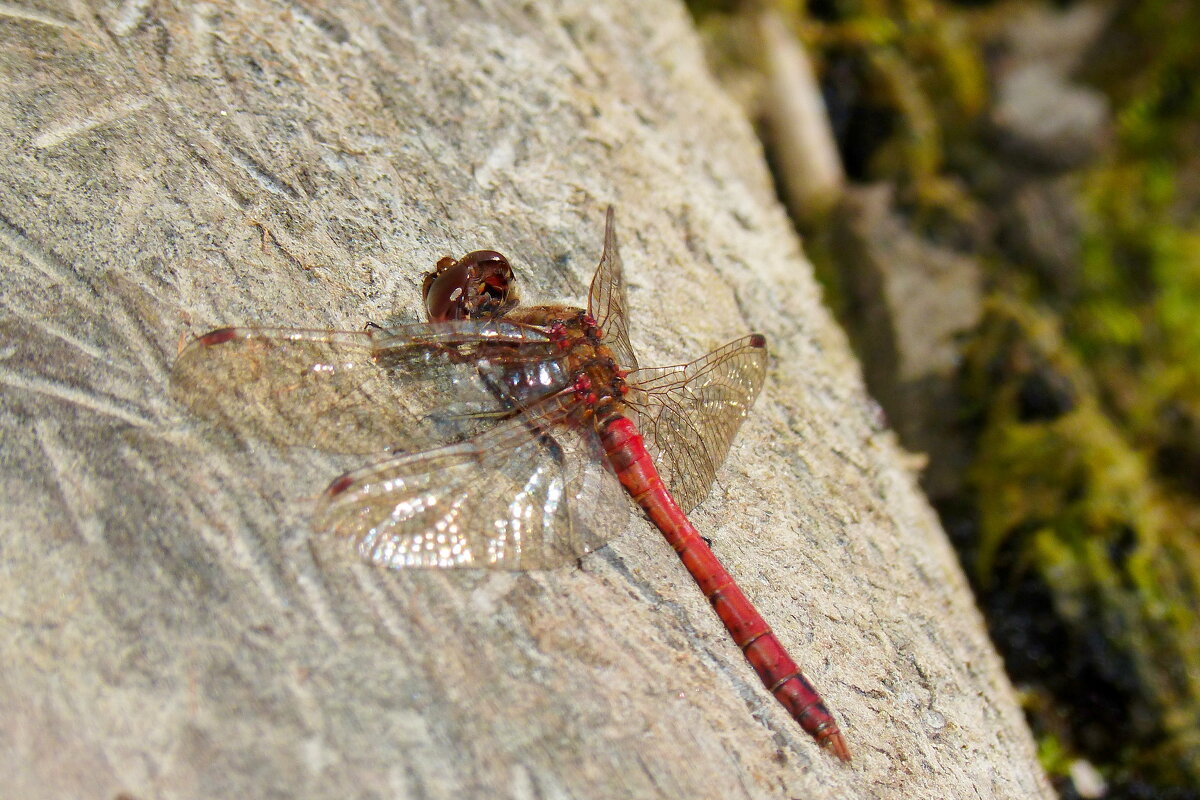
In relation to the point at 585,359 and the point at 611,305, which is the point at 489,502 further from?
the point at 611,305

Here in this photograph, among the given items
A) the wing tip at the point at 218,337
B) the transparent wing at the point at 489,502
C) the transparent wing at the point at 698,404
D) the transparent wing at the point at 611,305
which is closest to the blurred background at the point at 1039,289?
the transparent wing at the point at 698,404

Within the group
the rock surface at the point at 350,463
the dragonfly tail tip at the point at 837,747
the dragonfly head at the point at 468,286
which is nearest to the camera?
the rock surface at the point at 350,463

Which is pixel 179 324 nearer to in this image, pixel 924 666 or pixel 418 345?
pixel 418 345

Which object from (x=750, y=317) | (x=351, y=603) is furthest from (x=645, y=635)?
(x=750, y=317)

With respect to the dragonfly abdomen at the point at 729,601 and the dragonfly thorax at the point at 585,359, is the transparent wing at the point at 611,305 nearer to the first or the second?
the dragonfly thorax at the point at 585,359

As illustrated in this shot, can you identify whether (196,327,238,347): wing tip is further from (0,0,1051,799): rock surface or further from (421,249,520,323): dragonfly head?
(421,249,520,323): dragonfly head

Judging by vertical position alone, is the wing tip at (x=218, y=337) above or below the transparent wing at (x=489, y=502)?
above
